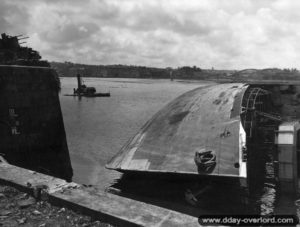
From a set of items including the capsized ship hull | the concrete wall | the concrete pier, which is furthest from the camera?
the concrete wall

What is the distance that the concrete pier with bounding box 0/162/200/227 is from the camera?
14.8 ft

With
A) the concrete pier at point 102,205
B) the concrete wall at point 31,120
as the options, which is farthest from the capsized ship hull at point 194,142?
the concrete pier at point 102,205

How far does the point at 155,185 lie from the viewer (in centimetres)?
1318

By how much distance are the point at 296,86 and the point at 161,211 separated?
17.8 meters

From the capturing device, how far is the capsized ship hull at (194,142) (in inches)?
451

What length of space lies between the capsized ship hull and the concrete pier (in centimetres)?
646

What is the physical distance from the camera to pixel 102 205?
4969 mm

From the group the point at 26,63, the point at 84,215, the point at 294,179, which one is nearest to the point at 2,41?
the point at 26,63

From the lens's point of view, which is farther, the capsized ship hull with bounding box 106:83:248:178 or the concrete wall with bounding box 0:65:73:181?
the concrete wall with bounding box 0:65:73:181

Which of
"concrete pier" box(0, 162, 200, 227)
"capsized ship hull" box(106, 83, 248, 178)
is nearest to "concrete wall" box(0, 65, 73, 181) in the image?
"capsized ship hull" box(106, 83, 248, 178)

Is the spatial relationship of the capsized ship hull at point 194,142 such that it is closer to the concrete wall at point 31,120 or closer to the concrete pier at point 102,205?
the concrete wall at point 31,120

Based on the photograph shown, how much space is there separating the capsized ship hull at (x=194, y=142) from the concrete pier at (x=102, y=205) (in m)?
6.46

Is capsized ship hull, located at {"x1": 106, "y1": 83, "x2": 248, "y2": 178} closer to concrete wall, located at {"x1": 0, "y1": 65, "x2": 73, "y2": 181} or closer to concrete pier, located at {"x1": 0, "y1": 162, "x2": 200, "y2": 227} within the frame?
concrete wall, located at {"x1": 0, "y1": 65, "x2": 73, "y2": 181}

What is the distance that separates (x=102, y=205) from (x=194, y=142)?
8281mm
